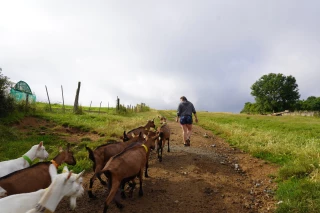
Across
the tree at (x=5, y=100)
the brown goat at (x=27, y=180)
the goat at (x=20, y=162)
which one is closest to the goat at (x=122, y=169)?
the brown goat at (x=27, y=180)

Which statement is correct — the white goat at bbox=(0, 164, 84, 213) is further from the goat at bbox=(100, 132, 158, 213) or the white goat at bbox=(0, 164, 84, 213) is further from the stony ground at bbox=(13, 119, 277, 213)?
the stony ground at bbox=(13, 119, 277, 213)

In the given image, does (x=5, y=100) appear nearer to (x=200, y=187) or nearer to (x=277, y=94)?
(x=200, y=187)

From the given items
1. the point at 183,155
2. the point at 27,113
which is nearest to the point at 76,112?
the point at 27,113

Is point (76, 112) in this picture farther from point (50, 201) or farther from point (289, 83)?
point (289, 83)

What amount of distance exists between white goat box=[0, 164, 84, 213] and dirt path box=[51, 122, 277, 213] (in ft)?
5.30

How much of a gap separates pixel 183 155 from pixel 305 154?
428cm

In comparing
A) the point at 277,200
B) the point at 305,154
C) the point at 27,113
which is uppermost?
the point at 27,113

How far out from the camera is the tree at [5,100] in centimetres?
1424

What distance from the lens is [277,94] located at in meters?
65.3

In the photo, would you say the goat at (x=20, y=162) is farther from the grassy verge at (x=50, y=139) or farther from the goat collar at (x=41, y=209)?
the goat collar at (x=41, y=209)

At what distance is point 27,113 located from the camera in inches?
653

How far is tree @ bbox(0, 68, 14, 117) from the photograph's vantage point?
46.7ft

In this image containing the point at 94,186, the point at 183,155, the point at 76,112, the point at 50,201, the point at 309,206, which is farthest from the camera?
the point at 76,112

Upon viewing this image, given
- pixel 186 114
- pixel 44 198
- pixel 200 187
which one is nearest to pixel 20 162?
pixel 44 198
